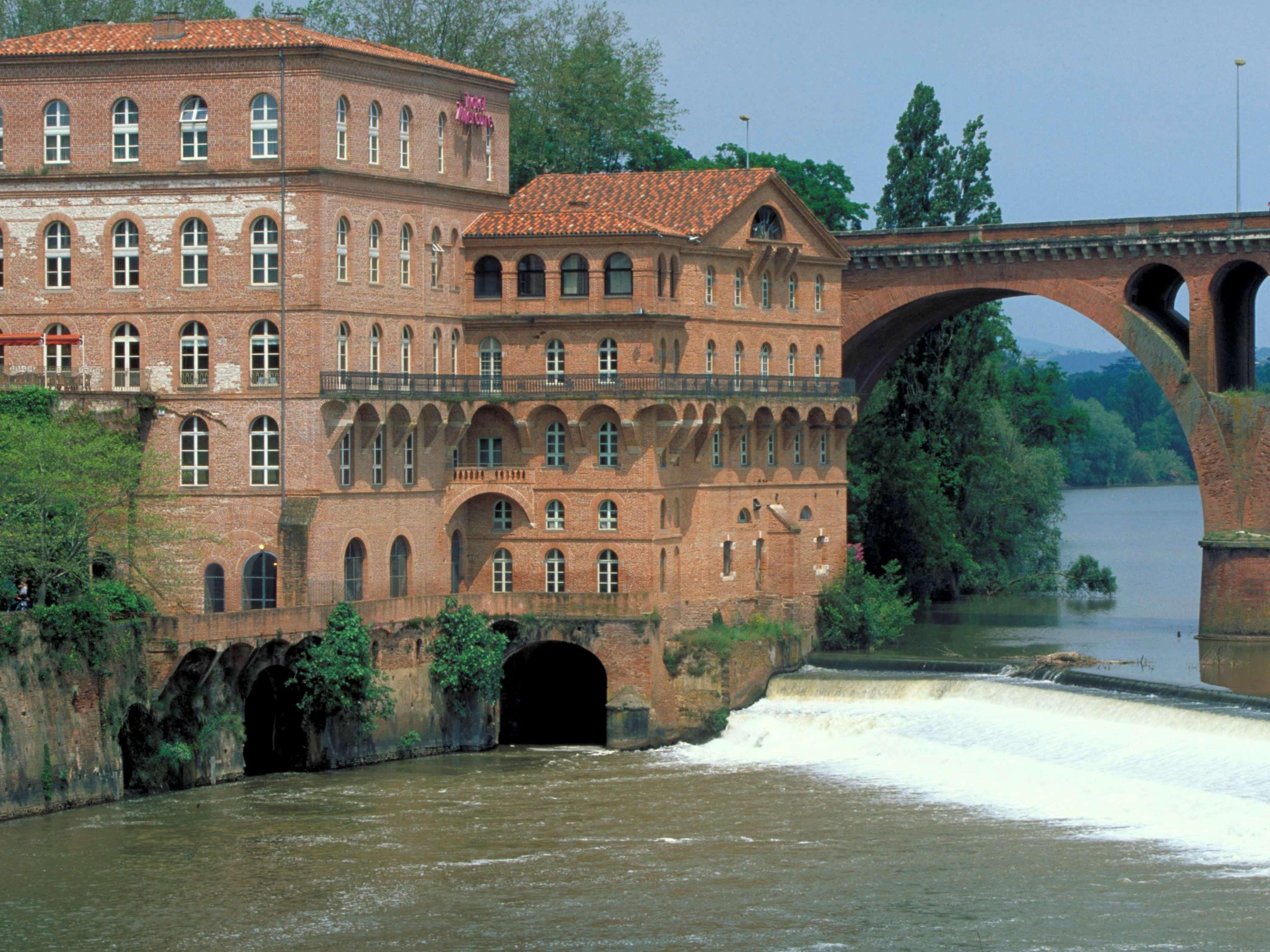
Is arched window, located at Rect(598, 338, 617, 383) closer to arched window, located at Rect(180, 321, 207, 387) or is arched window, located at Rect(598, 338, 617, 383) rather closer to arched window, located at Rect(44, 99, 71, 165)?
arched window, located at Rect(180, 321, 207, 387)

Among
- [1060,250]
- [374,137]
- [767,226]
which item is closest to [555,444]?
[374,137]

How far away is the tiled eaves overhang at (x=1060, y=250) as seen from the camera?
96.8 m

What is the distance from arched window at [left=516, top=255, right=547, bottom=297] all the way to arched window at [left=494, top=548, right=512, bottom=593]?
8.40m

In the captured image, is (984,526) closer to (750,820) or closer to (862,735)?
(862,735)

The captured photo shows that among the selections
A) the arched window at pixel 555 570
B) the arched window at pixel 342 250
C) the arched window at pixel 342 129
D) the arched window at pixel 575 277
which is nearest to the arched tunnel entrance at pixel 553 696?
the arched window at pixel 555 570

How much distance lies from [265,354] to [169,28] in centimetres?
1082

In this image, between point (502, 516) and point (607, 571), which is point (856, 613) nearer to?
point (607, 571)

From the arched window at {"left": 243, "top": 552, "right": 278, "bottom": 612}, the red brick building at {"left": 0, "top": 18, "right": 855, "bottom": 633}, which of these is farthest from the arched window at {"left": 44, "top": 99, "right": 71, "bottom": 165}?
the arched window at {"left": 243, "top": 552, "right": 278, "bottom": 612}

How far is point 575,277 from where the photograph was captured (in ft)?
280

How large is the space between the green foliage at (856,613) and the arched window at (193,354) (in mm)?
24329

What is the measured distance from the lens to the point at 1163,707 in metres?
75.0

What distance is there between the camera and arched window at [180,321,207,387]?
7981 cm

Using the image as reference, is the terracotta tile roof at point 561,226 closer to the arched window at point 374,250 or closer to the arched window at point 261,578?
the arched window at point 374,250

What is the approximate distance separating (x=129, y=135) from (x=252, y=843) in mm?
24897
